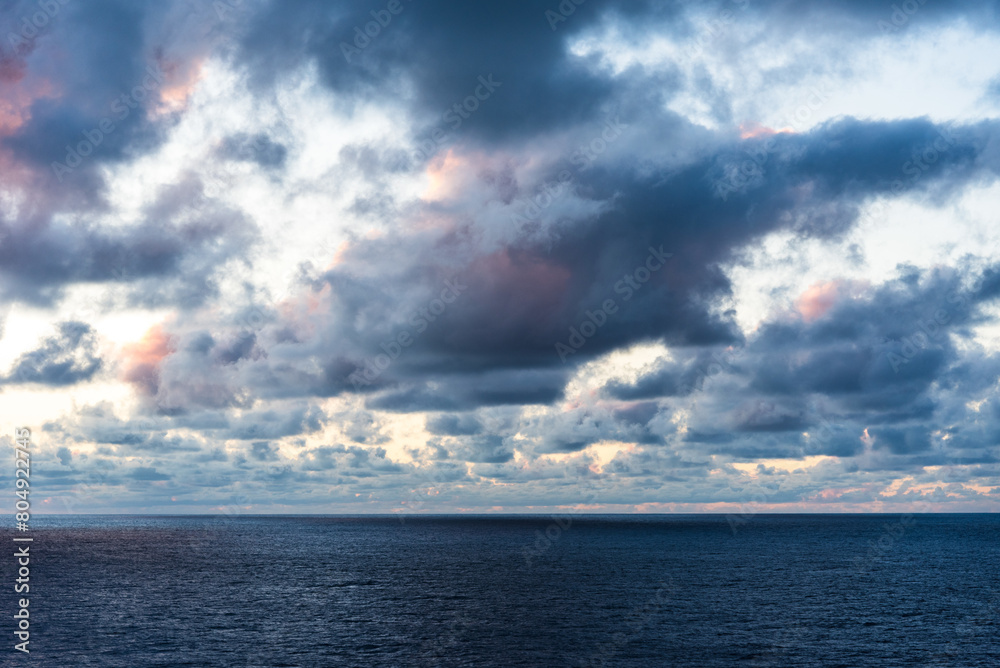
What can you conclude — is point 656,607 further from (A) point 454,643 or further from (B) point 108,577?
(B) point 108,577

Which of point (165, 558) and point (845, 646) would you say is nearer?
point (845, 646)

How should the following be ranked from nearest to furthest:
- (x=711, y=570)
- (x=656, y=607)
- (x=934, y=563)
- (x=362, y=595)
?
1. (x=656, y=607)
2. (x=362, y=595)
3. (x=711, y=570)
4. (x=934, y=563)

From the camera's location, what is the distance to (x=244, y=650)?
74.4 m

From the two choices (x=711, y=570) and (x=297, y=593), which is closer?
(x=297, y=593)

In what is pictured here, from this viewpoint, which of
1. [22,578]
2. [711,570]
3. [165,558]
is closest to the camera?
[22,578]

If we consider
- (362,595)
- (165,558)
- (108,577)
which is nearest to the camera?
(362,595)

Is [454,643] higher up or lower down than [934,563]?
higher up

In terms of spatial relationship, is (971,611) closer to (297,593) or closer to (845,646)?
(845,646)

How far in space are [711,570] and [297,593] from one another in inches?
3296

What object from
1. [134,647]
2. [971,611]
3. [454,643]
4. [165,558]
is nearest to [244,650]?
[134,647]

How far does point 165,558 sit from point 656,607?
472 ft

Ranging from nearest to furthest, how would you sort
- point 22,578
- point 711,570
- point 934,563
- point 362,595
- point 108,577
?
point 362,595 < point 22,578 < point 108,577 < point 711,570 < point 934,563

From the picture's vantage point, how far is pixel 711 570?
501ft

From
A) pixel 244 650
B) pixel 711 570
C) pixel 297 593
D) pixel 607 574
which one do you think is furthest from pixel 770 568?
pixel 244 650
